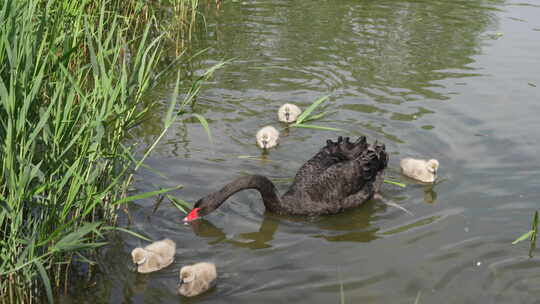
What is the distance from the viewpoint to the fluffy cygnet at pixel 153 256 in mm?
4562

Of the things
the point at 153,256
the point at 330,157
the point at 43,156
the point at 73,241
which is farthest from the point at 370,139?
the point at 73,241

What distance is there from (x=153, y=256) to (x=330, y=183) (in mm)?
1893

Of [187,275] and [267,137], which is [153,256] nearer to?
[187,275]

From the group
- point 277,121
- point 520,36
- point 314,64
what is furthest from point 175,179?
point 520,36

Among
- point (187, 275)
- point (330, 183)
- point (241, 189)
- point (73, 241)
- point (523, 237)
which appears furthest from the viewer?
point (330, 183)

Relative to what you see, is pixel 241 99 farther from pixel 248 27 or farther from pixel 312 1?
pixel 312 1

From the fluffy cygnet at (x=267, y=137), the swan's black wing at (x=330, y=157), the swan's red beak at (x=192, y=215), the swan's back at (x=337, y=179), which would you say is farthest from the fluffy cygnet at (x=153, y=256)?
the fluffy cygnet at (x=267, y=137)

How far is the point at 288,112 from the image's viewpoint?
24.6 feet

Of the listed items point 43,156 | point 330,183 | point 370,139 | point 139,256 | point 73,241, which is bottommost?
point 370,139

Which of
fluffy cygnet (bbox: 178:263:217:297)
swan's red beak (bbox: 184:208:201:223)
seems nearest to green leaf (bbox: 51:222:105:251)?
fluffy cygnet (bbox: 178:263:217:297)

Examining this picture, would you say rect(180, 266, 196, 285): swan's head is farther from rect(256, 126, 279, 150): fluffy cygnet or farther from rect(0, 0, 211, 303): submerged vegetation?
rect(256, 126, 279, 150): fluffy cygnet

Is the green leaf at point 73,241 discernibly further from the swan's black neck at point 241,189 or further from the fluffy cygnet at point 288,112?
the fluffy cygnet at point 288,112

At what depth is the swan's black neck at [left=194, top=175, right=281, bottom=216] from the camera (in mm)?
5277

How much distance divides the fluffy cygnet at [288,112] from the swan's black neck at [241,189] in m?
1.91
